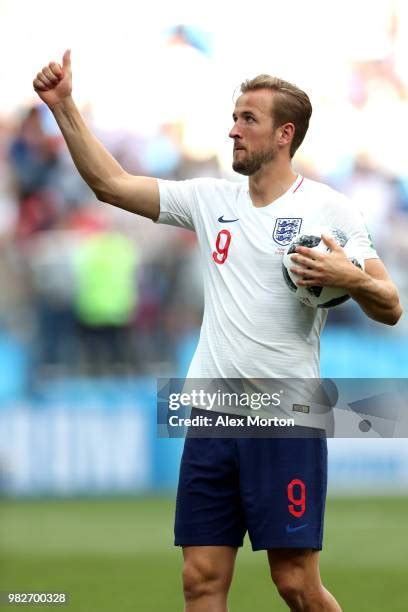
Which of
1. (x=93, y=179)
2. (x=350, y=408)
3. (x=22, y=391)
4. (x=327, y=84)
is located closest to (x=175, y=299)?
(x=22, y=391)

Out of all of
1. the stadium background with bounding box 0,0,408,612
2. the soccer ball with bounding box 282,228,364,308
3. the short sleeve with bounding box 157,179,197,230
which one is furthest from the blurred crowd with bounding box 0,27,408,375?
the soccer ball with bounding box 282,228,364,308

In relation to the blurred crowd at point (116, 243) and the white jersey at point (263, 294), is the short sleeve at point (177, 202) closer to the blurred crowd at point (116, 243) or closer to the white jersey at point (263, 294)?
the white jersey at point (263, 294)

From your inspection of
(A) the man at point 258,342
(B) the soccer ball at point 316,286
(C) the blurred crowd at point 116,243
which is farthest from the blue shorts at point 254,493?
(C) the blurred crowd at point 116,243

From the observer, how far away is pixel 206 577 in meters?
5.05

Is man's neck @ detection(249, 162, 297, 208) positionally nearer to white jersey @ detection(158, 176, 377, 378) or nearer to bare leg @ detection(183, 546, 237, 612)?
white jersey @ detection(158, 176, 377, 378)

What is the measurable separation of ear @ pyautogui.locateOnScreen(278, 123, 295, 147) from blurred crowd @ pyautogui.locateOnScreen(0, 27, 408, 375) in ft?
23.9

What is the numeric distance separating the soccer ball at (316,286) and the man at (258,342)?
0.25ft

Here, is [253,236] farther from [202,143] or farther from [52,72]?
[202,143]

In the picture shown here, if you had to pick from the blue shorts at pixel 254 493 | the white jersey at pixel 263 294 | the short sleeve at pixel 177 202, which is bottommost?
the blue shorts at pixel 254 493

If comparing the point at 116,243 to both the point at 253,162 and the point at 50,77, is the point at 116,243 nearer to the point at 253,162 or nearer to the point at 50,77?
the point at 50,77

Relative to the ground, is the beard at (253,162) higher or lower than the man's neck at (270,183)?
higher

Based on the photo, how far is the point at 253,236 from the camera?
520 cm

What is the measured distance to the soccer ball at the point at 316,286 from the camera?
4969 mm

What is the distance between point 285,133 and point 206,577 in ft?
5.81
